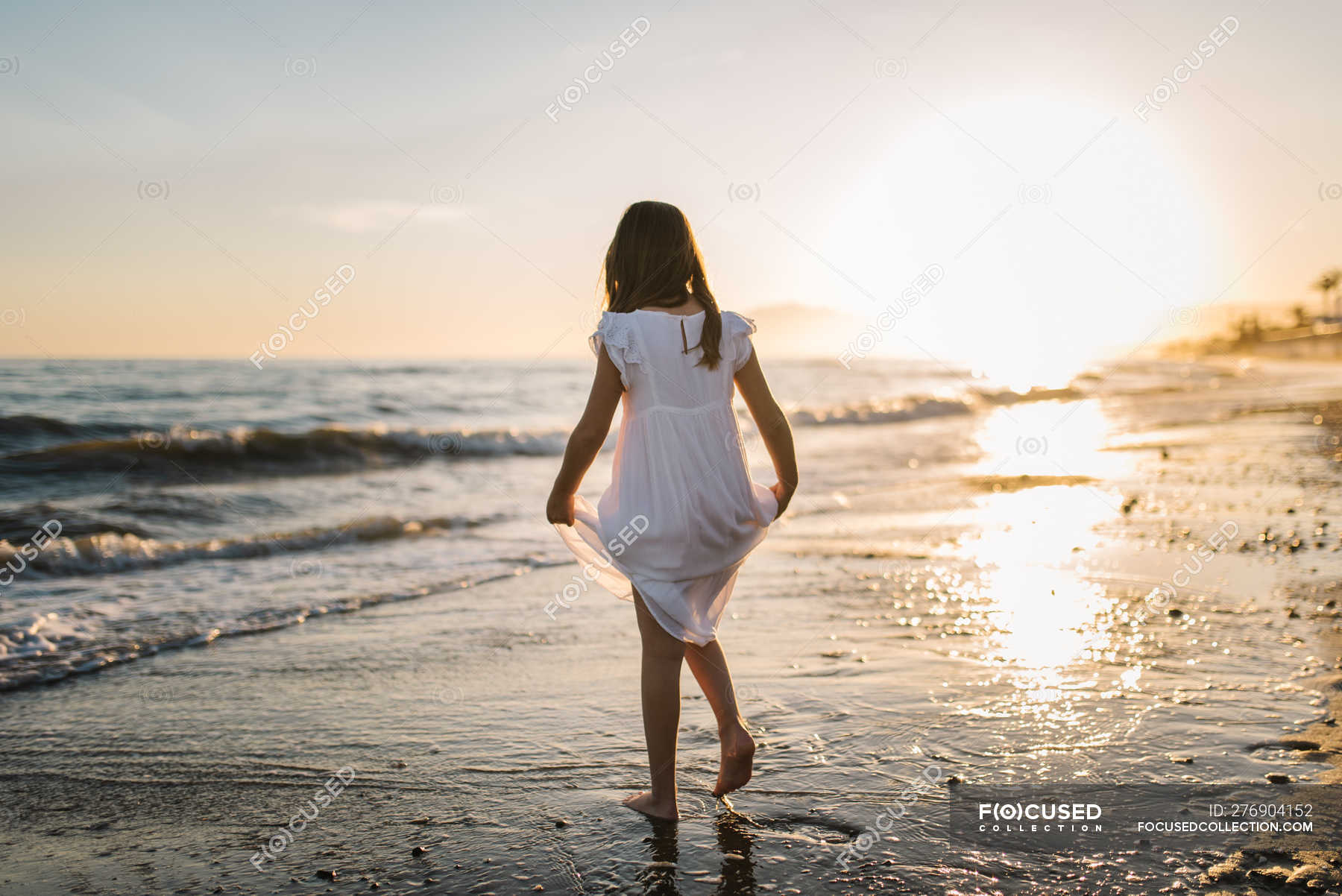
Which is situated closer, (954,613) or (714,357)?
(714,357)

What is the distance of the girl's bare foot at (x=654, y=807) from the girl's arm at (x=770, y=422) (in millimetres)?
962

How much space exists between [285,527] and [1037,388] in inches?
1123

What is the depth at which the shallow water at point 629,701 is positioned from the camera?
101 inches

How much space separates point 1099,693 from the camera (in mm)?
3678

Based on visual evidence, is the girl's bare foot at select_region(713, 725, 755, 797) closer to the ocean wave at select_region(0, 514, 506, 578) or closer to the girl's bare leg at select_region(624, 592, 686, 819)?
the girl's bare leg at select_region(624, 592, 686, 819)

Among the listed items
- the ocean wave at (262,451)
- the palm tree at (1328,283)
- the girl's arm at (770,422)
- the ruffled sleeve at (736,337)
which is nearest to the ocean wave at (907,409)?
the ocean wave at (262,451)

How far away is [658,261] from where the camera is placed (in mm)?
2877

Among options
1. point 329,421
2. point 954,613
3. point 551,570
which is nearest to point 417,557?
point 551,570

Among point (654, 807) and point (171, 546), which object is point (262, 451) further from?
point (654, 807)

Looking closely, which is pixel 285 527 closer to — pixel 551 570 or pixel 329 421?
pixel 551 570

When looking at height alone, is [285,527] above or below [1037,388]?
below

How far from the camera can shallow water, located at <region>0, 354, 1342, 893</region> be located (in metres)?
2.57

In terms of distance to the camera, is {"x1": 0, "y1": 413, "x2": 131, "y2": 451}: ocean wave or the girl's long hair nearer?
the girl's long hair

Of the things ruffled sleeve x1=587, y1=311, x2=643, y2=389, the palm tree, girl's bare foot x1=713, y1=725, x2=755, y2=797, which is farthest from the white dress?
the palm tree
